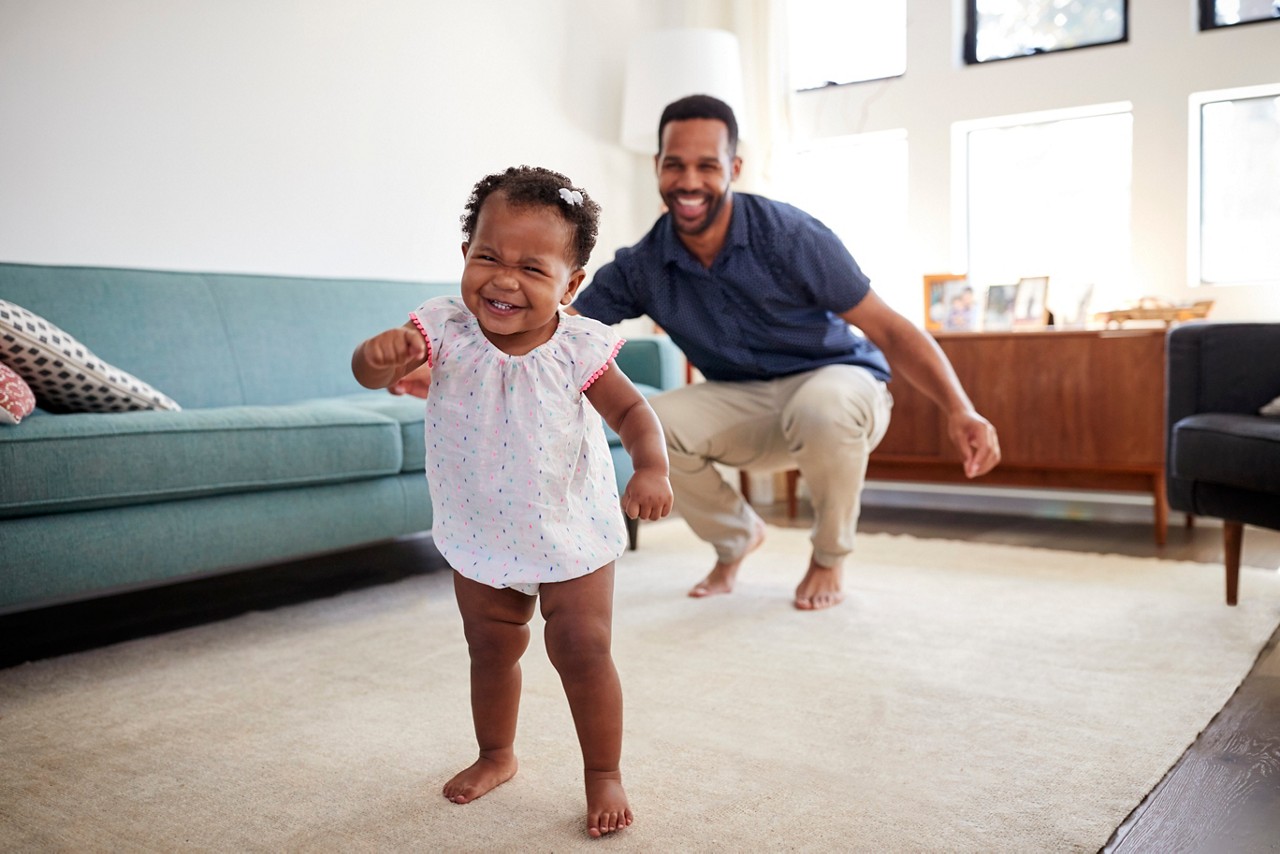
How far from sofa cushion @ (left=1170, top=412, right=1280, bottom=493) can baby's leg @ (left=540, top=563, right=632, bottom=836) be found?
1.35 metres

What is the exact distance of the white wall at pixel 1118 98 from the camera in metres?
3.38

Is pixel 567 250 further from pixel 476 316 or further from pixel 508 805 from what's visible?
pixel 508 805

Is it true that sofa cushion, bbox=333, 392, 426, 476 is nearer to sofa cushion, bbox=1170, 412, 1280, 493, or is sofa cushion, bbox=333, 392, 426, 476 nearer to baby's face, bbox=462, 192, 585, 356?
baby's face, bbox=462, 192, 585, 356

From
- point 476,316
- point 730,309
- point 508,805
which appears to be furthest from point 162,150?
point 508,805

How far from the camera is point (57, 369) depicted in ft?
6.57

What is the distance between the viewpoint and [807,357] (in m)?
2.43

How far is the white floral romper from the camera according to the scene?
1.20 meters

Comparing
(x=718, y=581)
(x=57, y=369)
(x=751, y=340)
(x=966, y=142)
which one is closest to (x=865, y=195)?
(x=966, y=142)

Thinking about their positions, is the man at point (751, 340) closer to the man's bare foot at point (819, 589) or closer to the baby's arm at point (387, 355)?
the man's bare foot at point (819, 589)

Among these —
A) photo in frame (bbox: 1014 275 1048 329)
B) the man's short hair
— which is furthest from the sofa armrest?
photo in frame (bbox: 1014 275 1048 329)

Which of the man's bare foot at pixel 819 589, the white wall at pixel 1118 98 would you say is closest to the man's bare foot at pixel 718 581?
the man's bare foot at pixel 819 589

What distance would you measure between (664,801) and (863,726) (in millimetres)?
381

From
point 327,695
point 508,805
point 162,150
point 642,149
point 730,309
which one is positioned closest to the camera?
point 508,805

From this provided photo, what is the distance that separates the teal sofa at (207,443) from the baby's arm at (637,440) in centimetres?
101
